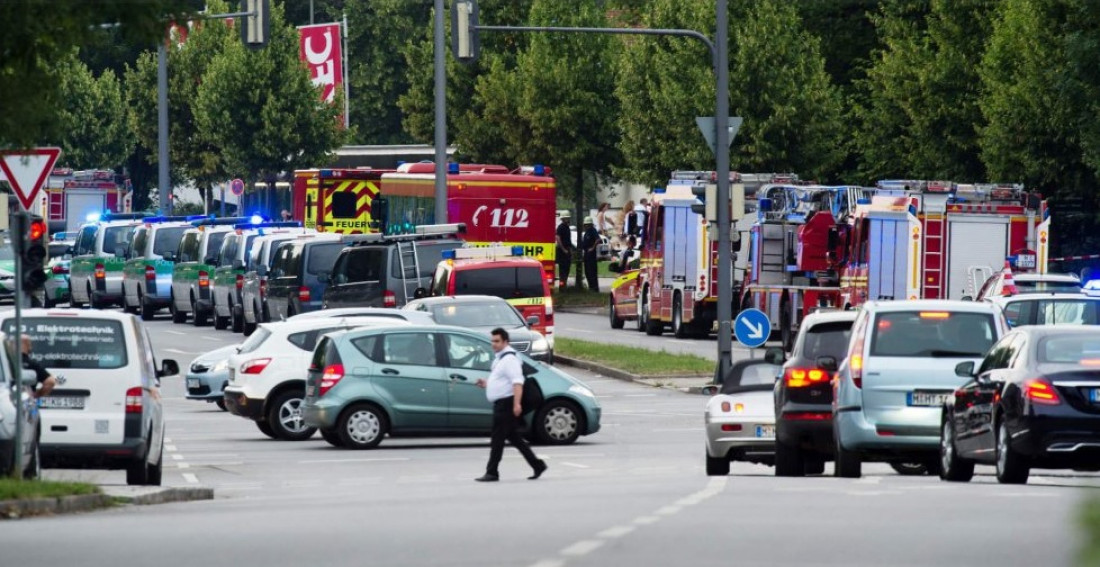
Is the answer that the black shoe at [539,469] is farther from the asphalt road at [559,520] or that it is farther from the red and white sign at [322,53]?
the red and white sign at [322,53]

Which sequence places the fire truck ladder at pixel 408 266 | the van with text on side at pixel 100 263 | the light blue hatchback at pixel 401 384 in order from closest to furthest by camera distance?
the light blue hatchback at pixel 401 384
the fire truck ladder at pixel 408 266
the van with text on side at pixel 100 263

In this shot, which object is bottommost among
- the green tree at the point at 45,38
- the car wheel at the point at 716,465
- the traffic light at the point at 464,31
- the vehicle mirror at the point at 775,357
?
the car wheel at the point at 716,465

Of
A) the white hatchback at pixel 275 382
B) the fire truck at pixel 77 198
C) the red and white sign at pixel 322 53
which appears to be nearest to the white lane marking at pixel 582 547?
the white hatchback at pixel 275 382

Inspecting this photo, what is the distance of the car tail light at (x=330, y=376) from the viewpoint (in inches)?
973

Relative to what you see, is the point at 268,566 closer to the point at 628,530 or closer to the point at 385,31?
the point at 628,530

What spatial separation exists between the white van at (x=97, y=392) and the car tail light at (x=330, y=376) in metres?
5.11

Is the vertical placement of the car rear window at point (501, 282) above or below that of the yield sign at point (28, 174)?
below

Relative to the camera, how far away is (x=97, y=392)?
63.4 feet

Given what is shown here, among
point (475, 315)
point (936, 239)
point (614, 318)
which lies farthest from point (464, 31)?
point (614, 318)

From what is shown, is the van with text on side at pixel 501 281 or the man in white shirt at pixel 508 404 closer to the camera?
Answer: the man in white shirt at pixel 508 404

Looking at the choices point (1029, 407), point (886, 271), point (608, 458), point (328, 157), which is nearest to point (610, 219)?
point (328, 157)

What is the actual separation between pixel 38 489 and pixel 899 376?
22.4 ft

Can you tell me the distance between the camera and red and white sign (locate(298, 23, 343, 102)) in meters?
81.9

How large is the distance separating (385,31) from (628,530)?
301ft
